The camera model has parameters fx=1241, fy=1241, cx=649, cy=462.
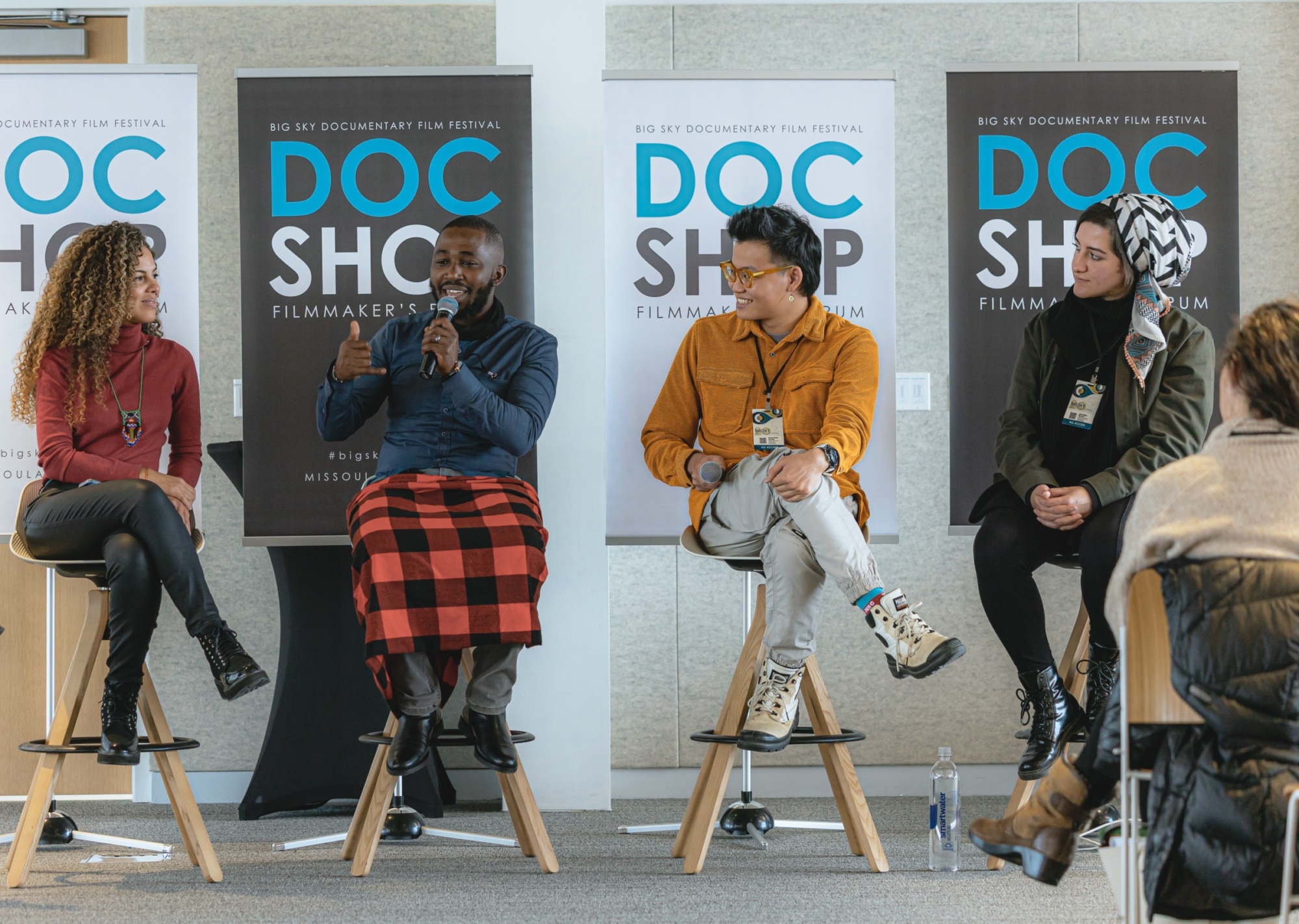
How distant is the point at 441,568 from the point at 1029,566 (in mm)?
1358

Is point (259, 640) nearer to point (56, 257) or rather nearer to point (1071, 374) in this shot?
point (56, 257)

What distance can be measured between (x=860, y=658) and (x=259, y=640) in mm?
1889

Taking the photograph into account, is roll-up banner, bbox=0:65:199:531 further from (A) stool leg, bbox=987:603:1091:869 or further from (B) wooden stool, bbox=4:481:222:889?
(A) stool leg, bbox=987:603:1091:869

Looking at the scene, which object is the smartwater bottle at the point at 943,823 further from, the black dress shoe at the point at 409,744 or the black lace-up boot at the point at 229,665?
the black lace-up boot at the point at 229,665

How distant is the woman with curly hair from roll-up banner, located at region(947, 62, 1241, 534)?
83.5 inches

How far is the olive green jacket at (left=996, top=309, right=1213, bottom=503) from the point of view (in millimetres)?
2852

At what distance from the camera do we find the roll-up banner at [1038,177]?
3619mm

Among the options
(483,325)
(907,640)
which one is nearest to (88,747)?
(483,325)

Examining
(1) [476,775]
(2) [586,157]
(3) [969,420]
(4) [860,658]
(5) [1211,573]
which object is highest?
(2) [586,157]

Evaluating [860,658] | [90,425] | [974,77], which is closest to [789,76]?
[974,77]

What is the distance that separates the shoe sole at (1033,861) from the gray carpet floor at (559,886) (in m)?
0.48

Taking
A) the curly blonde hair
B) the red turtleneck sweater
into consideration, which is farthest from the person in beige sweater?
the curly blonde hair

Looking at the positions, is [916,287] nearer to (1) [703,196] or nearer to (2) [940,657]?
(1) [703,196]

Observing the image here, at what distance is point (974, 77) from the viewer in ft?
11.9
